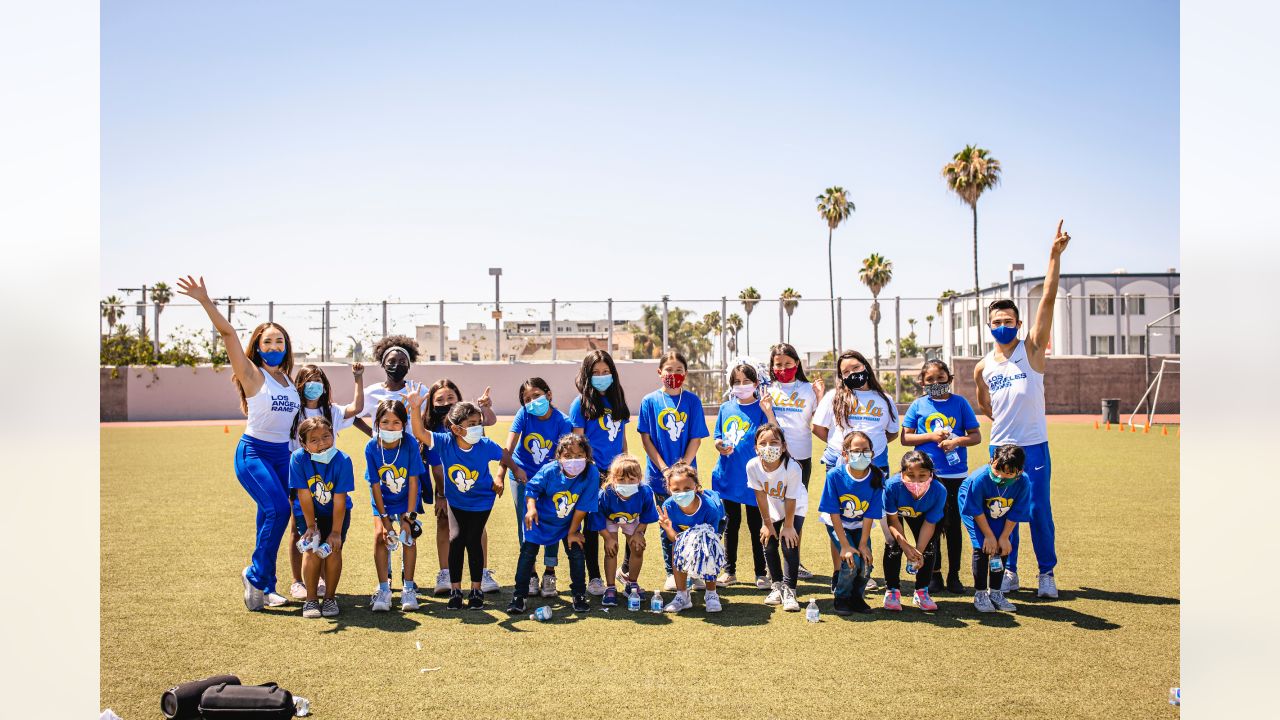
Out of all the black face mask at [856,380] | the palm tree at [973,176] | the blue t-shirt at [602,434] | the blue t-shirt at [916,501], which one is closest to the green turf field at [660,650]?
the blue t-shirt at [916,501]

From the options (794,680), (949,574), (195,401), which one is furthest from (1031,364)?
(195,401)

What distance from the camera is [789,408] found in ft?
21.6

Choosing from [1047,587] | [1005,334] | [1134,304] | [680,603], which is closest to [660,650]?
[680,603]

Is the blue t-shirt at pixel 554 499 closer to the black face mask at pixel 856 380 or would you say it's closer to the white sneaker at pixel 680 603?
the white sneaker at pixel 680 603

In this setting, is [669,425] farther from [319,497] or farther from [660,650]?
[319,497]

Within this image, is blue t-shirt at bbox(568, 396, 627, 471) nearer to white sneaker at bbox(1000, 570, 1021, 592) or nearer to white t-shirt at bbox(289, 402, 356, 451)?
white t-shirt at bbox(289, 402, 356, 451)

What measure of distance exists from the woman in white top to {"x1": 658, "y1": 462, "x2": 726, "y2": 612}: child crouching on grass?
102 inches

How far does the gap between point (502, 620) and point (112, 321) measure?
32.0 metres

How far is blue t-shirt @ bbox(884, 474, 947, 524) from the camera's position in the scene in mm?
5965

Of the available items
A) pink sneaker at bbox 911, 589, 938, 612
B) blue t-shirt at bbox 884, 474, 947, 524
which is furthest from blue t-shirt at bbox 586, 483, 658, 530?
pink sneaker at bbox 911, 589, 938, 612

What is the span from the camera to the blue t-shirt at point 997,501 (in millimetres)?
6035

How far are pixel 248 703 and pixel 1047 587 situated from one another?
501 centimetres

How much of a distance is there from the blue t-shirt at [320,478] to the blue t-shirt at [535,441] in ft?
3.91
